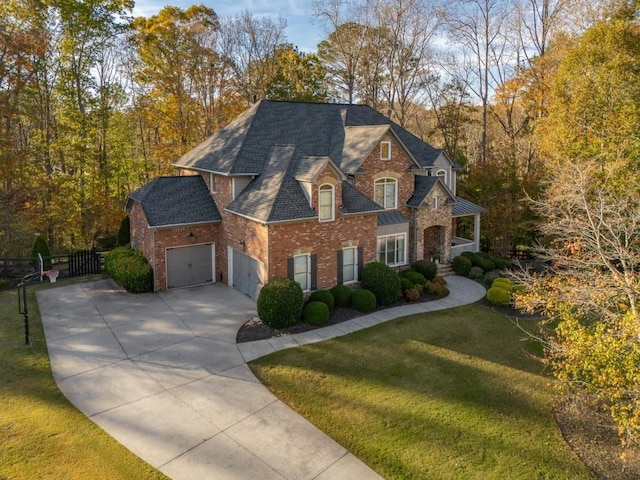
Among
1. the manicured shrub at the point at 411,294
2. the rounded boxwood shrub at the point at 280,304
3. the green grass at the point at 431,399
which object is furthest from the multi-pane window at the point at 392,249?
the rounded boxwood shrub at the point at 280,304

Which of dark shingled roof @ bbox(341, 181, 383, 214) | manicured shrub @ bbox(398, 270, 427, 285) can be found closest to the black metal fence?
dark shingled roof @ bbox(341, 181, 383, 214)

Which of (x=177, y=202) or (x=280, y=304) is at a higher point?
(x=177, y=202)

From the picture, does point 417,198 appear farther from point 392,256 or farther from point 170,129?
point 170,129

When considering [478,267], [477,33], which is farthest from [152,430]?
[477,33]

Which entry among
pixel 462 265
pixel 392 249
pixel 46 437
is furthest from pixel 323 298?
pixel 46 437

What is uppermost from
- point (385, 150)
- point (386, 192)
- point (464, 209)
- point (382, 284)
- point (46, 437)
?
point (385, 150)

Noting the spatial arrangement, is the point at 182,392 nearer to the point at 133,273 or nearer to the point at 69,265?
the point at 133,273

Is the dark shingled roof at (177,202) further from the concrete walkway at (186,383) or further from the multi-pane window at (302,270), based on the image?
the multi-pane window at (302,270)
